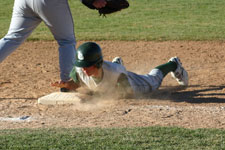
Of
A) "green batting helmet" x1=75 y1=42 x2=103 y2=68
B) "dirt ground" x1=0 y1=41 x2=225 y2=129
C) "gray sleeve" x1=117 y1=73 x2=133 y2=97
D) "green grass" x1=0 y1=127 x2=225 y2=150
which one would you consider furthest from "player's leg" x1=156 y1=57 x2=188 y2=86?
"green grass" x1=0 y1=127 x2=225 y2=150

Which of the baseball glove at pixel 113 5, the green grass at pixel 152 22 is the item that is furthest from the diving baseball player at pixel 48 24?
the green grass at pixel 152 22

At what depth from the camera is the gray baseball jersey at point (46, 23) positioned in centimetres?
514

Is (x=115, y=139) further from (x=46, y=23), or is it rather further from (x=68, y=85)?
(x=46, y=23)

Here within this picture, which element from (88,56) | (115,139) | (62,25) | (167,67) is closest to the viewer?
(115,139)

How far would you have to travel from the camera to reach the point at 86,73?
4.98 meters

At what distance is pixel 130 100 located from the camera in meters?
5.27

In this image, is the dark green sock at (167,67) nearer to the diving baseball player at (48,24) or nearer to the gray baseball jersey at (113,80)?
the gray baseball jersey at (113,80)

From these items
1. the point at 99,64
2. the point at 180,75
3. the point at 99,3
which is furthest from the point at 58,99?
the point at 180,75

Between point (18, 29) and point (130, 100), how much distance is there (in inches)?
55.9

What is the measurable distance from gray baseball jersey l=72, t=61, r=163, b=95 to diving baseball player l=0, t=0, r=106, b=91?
33cm

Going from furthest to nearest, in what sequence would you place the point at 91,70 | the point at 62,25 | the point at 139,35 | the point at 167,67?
the point at 139,35, the point at 167,67, the point at 62,25, the point at 91,70

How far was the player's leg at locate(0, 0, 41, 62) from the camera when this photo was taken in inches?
207

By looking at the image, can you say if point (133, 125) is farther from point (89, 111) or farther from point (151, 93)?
point (151, 93)

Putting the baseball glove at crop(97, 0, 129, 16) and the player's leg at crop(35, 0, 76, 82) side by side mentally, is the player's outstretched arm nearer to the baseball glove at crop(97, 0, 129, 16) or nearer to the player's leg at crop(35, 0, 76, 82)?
the player's leg at crop(35, 0, 76, 82)
